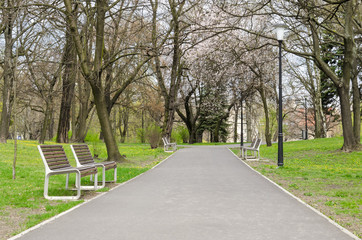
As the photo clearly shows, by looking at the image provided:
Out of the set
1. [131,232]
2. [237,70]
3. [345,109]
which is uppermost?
[237,70]

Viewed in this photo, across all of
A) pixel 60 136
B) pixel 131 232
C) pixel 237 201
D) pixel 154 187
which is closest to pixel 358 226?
pixel 237 201

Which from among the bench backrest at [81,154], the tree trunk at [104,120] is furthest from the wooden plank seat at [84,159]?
the tree trunk at [104,120]

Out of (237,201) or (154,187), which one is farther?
(154,187)

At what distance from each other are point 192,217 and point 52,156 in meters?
3.80

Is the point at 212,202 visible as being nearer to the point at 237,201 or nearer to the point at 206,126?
the point at 237,201

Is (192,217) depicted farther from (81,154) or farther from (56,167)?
(81,154)

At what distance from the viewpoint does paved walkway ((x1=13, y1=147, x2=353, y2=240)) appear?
535 centimetres

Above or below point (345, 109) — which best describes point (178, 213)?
below

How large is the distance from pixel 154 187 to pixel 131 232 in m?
4.62

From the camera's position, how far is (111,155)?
16859mm

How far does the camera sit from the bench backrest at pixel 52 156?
8289 mm

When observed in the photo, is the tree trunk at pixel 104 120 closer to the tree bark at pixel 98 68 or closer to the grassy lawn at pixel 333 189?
the tree bark at pixel 98 68

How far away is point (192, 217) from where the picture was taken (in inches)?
254

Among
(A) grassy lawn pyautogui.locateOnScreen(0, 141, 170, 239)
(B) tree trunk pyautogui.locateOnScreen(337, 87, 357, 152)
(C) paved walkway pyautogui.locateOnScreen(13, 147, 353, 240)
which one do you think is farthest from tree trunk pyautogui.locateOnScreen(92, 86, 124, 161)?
(B) tree trunk pyautogui.locateOnScreen(337, 87, 357, 152)
